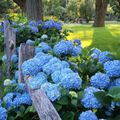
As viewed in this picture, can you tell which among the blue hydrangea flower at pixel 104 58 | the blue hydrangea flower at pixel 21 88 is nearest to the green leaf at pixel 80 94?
the blue hydrangea flower at pixel 104 58

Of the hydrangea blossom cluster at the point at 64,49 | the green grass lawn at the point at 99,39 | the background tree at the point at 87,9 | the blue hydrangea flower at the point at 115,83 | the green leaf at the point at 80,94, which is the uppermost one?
the hydrangea blossom cluster at the point at 64,49

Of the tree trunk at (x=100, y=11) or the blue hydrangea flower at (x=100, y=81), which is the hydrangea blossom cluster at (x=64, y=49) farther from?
the tree trunk at (x=100, y=11)

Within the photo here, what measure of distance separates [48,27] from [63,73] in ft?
18.6

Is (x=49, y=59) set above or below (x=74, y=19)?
above

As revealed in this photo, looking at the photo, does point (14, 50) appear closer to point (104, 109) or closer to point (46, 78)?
point (46, 78)

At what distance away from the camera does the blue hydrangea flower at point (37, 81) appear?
129 inches

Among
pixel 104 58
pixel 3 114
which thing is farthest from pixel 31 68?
pixel 104 58

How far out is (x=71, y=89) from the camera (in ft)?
10.3

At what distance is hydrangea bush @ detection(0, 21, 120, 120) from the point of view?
289cm

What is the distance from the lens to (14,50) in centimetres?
741

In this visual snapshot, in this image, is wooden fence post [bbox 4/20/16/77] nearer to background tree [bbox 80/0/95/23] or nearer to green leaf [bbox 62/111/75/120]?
green leaf [bbox 62/111/75/120]

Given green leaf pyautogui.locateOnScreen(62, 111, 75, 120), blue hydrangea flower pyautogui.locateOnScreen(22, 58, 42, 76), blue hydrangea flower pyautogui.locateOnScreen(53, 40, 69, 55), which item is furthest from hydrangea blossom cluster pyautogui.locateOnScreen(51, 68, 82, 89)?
blue hydrangea flower pyautogui.locateOnScreen(53, 40, 69, 55)

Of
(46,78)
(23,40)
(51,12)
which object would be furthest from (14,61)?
(51,12)

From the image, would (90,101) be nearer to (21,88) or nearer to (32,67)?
(32,67)
